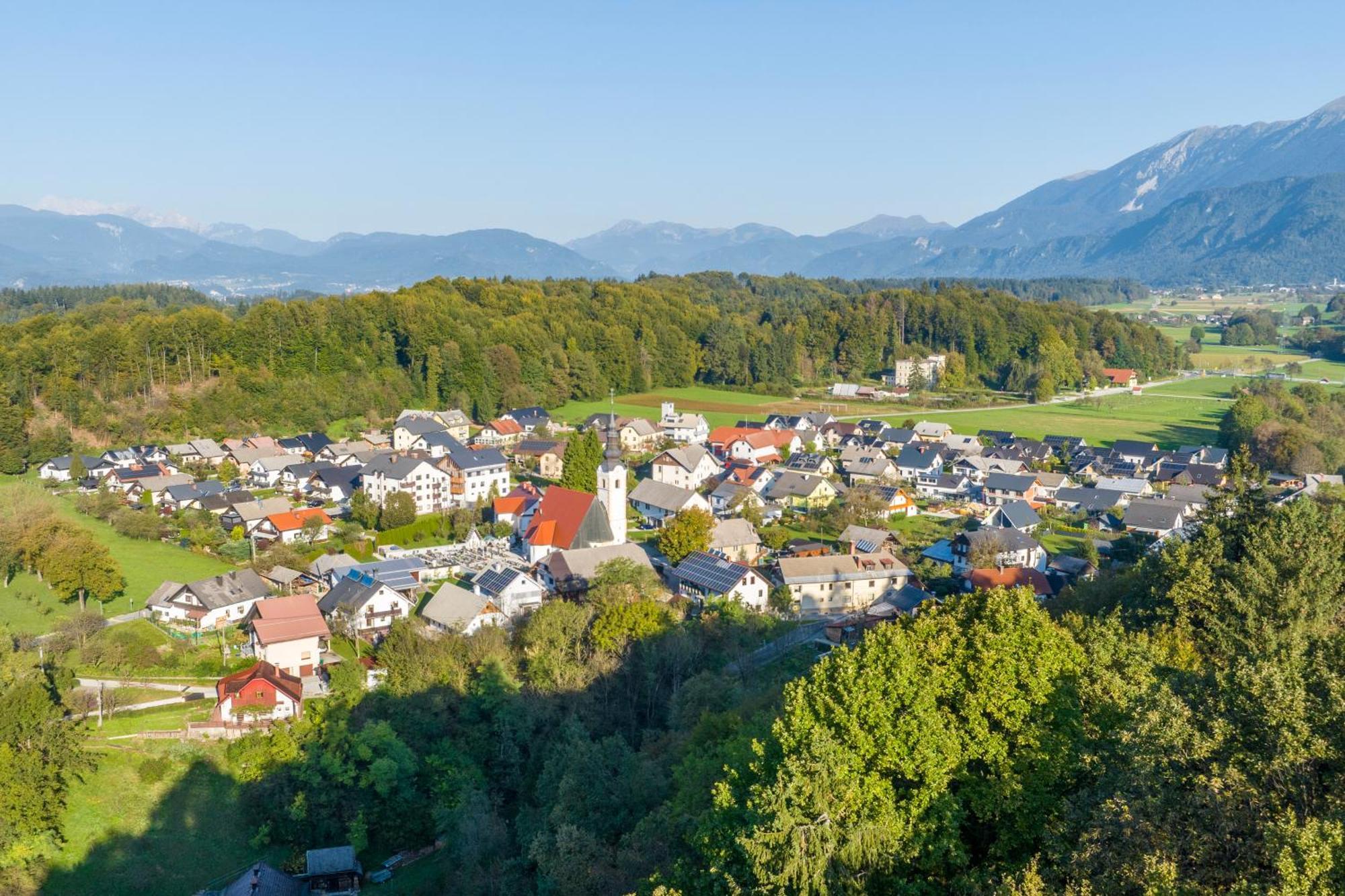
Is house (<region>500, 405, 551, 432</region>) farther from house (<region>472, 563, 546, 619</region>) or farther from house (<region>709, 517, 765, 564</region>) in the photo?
house (<region>472, 563, 546, 619</region>)

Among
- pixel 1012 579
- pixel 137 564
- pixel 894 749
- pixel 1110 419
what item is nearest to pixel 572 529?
pixel 1012 579

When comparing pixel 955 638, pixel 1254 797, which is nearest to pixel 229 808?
pixel 955 638

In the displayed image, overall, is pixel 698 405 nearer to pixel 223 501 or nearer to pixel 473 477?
pixel 473 477

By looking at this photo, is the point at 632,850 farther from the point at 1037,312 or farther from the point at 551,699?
the point at 1037,312

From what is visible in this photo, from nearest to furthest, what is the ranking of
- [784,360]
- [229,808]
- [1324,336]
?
[229,808] < [784,360] < [1324,336]

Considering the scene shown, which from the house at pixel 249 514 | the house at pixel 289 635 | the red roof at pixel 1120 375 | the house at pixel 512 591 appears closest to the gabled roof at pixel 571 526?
the house at pixel 512 591

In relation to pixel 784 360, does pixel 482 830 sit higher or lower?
lower

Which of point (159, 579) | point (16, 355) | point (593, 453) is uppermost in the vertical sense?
point (16, 355)

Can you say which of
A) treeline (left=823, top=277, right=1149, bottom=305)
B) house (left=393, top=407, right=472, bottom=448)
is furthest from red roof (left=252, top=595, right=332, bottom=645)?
treeline (left=823, top=277, right=1149, bottom=305)
